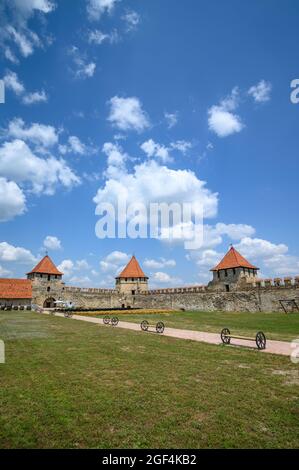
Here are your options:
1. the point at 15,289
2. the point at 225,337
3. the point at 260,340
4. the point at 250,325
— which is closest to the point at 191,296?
the point at 250,325

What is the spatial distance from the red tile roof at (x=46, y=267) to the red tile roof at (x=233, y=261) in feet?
70.2

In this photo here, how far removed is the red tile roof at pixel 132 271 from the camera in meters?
45.9

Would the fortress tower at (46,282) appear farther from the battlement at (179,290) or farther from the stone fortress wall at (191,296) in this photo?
the battlement at (179,290)

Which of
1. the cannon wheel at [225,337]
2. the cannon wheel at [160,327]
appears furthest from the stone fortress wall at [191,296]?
the cannon wheel at [225,337]

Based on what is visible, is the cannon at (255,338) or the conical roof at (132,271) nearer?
the cannon at (255,338)

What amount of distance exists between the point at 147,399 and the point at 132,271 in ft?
136

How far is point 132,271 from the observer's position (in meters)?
46.5

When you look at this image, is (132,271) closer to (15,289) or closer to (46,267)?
(46,267)

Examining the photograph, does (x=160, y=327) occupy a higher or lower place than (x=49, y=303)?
higher

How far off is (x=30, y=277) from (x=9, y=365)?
34.2m

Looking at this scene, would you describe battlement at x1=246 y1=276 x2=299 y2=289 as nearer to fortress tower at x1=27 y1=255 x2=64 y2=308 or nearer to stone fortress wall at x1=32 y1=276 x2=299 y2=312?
stone fortress wall at x1=32 y1=276 x2=299 y2=312
